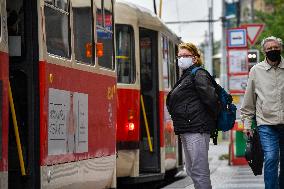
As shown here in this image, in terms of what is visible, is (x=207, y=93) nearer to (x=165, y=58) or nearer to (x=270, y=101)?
(x=270, y=101)

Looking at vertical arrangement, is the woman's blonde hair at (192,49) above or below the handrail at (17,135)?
above

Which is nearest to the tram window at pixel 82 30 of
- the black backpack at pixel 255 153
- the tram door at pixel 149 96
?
the black backpack at pixel 255 153

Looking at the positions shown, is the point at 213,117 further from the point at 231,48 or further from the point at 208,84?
the point at 231,48

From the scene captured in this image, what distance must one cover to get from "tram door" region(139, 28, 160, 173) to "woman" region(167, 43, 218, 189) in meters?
6.14

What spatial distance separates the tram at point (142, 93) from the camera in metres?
15.4

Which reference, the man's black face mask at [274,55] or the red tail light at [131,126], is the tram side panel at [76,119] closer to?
the man's black face mask at [274,55]

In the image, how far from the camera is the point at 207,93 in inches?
401

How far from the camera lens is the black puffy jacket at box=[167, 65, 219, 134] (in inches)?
402

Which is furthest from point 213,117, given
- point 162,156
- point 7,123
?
point 162,156

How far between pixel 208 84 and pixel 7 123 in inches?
99.0

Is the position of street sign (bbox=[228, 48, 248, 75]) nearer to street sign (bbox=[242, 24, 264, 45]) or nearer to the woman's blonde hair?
street sign (bbox=[242, 24, 264, 45])

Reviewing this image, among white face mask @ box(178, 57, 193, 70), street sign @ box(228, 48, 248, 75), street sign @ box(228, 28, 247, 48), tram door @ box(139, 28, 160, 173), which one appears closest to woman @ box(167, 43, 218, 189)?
white face mask @ box(178, 57, 193, 70)

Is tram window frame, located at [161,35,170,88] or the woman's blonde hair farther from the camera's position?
tram window frame, located at [161,35,170,88]

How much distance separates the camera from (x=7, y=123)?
8.46 meters
